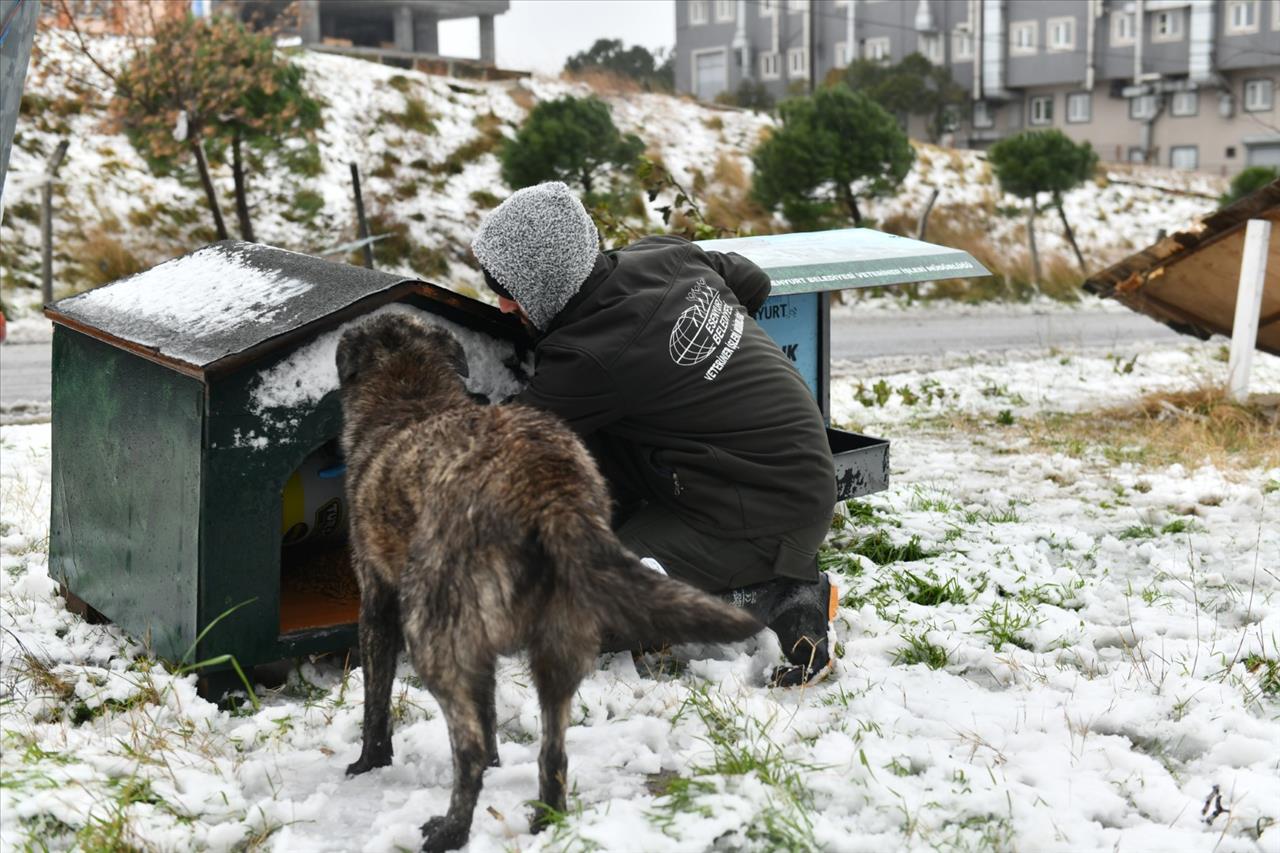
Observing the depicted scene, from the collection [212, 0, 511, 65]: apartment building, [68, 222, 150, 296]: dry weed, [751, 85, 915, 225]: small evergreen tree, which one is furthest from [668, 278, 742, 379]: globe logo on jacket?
[212, 0, 511, 65]: apartment building

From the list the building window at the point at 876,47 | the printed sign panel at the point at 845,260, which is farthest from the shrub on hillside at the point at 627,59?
the printed sign panel at the point at 845,260

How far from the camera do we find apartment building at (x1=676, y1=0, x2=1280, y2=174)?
44.0 meters

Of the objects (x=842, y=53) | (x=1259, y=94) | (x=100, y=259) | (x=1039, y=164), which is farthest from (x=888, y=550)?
(x=842, y=53)

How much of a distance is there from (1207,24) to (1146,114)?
392 centimetres

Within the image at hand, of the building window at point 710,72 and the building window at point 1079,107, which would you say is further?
the building window at point 710,72

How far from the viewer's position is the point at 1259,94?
149 feet

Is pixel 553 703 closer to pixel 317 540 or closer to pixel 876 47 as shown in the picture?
pixel 317 540

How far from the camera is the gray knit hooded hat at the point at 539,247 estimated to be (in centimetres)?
321

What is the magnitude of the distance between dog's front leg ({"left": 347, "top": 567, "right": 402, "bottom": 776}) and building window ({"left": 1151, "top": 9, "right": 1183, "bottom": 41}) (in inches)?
1949

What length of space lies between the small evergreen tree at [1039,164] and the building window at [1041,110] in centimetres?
2821

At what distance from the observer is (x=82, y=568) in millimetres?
4020

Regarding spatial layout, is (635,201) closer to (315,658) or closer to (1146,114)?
(315,658)

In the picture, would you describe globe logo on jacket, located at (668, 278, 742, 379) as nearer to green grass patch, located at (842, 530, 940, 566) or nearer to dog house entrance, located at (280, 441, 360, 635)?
dog house entrance, located at (280, 441, 360, 635)

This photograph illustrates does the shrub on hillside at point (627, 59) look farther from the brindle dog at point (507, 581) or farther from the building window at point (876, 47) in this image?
the brindle dog at point (507, 581)
